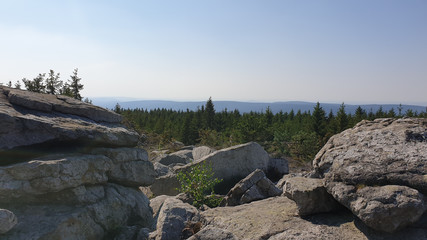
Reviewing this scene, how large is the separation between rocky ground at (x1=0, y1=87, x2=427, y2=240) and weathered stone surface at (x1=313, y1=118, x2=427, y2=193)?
0.8 inches

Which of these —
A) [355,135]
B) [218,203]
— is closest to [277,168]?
[218,203]

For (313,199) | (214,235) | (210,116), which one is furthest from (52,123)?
(210,116)

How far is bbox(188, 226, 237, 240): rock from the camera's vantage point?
662cm

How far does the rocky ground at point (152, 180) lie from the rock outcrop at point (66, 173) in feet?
0.10

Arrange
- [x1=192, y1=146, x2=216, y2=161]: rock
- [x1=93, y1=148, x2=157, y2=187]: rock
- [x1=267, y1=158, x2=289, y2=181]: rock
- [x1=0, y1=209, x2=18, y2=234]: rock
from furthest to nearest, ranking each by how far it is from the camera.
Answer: [x1=192, y1=146, x2=216, y2=161]: rock < [x1=267, y1=158, x2=289, y2=181]: rock < [x1=93, y1=148, x2=157, y2=187]: rock < [x1=0, y1=209, x2=18, y2=234]: rock

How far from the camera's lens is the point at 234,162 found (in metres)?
16.1

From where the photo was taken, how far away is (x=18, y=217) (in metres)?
7.95

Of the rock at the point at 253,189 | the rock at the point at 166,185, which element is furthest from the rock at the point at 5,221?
the rock at the point at 166,185

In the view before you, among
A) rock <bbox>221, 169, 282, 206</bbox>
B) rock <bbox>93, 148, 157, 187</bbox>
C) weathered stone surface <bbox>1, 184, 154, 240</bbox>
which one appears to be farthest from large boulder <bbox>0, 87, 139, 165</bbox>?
rock <bbox>221, 169, 282, 206</bbox>

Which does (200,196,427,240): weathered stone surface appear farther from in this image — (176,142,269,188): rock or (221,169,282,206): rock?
Result: (176,142,269,188): rock

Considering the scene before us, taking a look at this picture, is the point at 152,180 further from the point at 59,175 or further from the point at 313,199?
the point at 313,199

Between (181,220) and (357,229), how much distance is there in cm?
458

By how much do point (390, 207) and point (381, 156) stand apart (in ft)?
4.59

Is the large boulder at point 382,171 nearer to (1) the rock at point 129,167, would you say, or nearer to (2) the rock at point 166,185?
(1) the rock at point 129,167
